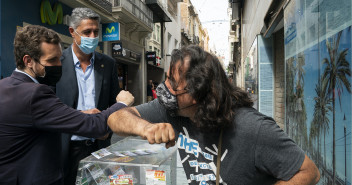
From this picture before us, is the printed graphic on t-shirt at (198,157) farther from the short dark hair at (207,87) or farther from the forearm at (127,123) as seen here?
the forearm at (127,123)

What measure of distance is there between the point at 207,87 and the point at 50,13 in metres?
8.37

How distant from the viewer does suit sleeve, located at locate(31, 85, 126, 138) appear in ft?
5.02

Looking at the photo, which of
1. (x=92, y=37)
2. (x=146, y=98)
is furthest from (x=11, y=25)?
(x=146, y=98)

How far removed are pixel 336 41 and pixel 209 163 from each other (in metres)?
1.42

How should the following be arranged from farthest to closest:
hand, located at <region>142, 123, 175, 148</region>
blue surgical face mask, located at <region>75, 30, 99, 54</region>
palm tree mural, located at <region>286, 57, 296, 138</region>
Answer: palm tree mural, located at <region>286, 57, 296, 138</region>
blue surgical face mask, located at <region>75, 30, 99, 54</region>
hand, located at <region>142, 123, 175, 148</region>

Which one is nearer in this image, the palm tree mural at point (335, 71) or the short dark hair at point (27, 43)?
the short dark hair at point (27, 43)

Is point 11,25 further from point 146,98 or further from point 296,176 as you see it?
point 146,98

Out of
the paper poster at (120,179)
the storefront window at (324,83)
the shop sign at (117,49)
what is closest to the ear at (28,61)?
the paper poster at (120,179)

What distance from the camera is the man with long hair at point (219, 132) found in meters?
1.27

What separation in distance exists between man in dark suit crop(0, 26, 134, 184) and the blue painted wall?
5761 mm

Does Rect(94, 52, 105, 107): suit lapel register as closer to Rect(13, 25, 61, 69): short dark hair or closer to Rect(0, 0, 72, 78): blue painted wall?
Rect(13, 25, 61, 69): short dark hair

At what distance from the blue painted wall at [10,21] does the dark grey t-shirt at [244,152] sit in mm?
6672

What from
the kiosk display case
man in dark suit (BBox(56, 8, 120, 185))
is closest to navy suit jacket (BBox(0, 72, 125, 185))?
the kiosk display case

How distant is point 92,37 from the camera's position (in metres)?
2.55
